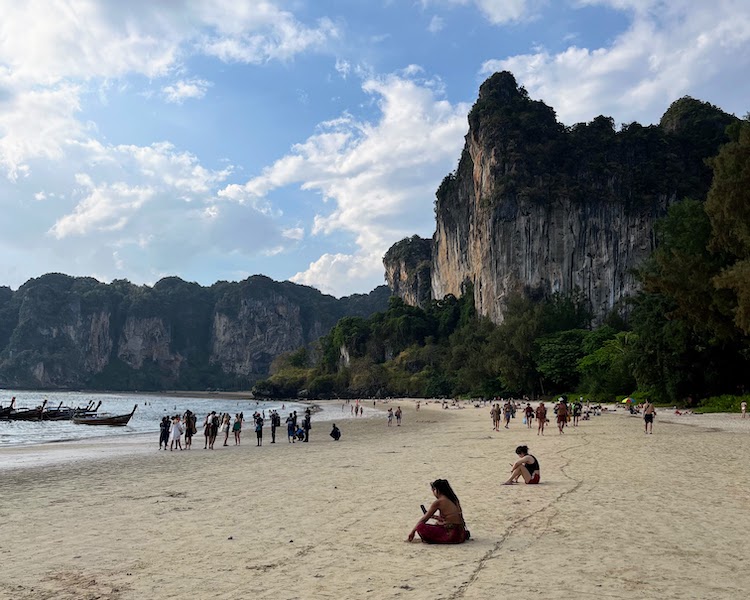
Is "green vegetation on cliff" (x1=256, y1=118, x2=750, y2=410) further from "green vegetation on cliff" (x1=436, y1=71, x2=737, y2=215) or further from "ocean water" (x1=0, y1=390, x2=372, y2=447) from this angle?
"ocean water" (x1=0, y1=390, x2=372, y2=447)

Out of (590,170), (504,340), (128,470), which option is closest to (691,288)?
(128,470)

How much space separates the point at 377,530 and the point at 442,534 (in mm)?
1377

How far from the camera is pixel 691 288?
3384 cm

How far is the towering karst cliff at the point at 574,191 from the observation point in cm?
9681

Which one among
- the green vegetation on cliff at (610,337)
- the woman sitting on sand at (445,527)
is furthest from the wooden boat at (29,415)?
the woman sitting on sand at (445,527)

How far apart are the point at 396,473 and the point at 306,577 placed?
9134 millimetres

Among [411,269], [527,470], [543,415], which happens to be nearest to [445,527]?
[527,470]

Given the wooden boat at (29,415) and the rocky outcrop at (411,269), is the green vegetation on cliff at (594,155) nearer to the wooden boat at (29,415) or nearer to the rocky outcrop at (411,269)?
the rocky outcrop at (411,269)

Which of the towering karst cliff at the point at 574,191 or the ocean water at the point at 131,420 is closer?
the ocean water at the point at 131,420

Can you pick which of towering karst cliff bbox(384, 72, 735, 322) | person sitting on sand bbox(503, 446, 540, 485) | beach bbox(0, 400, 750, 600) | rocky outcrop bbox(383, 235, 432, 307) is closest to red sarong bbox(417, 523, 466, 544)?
beach bbox(0, 400, 750, 600)

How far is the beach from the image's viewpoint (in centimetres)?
657

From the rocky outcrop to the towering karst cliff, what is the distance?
45.6 meters

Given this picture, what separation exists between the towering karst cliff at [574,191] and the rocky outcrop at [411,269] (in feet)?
150

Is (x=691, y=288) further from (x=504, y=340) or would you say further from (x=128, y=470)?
(x=504, y=340)
